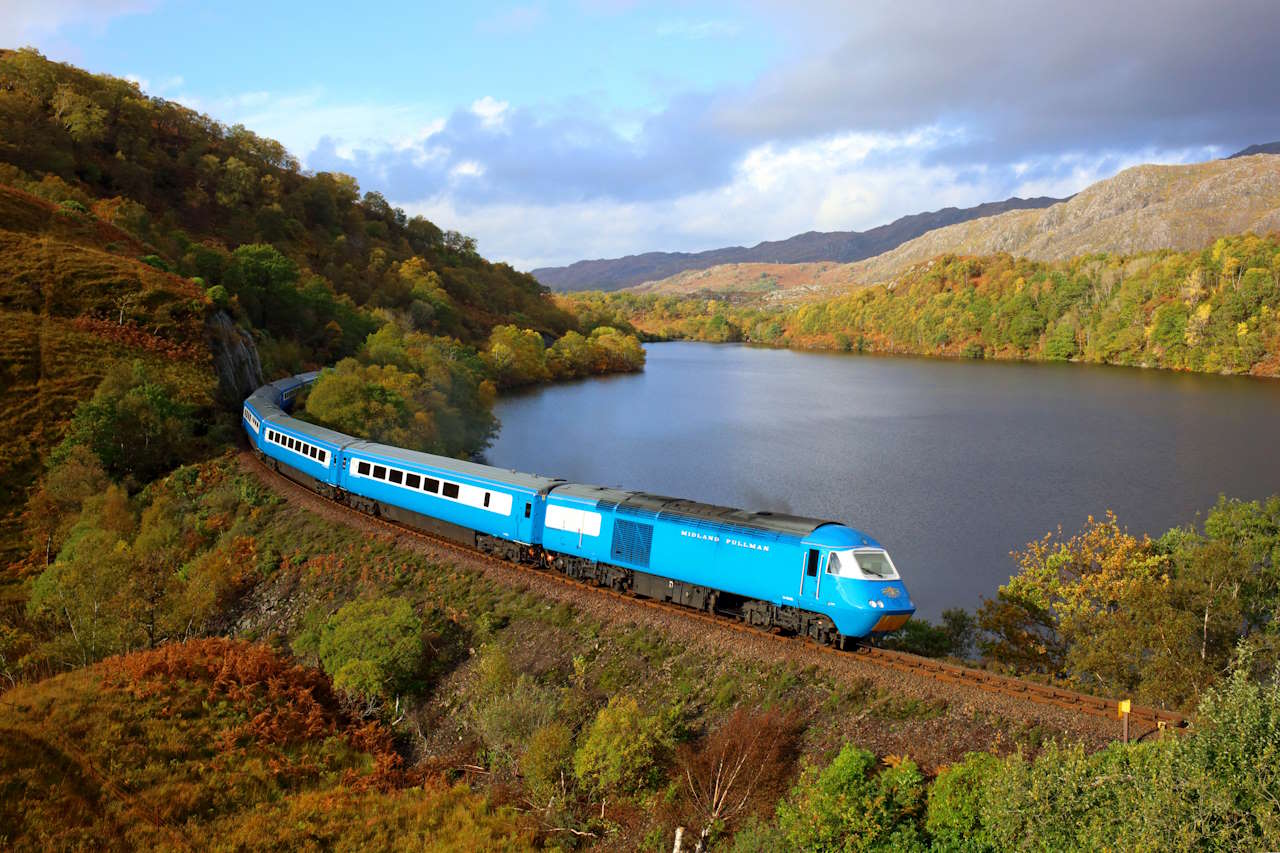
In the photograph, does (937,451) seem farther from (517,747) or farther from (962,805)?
(962,805)

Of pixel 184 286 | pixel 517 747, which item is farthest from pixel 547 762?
pixel 184 286

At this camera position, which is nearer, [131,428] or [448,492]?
[448,492]

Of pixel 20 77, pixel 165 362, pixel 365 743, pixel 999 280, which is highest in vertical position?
pixel 20 77

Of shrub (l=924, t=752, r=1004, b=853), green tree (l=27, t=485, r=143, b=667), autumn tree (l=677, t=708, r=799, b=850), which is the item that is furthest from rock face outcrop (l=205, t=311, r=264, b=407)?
shrub (l=924, t=752, r=1004, b=853)

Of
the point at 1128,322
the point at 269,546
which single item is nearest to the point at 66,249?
the point at 269,546

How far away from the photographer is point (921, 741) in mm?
15867

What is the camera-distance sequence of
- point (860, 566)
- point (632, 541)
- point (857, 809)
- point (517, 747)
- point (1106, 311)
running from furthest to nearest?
point (1106, 311) → point (632, 541) → point (517, 747) → point (860, 566) → point (857, 809)

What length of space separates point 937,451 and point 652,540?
168 ft

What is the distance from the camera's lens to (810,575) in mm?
19062

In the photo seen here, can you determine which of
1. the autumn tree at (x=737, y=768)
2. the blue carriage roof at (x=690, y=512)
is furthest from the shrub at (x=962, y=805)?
the blue carriage roof at (x=690, y=512)

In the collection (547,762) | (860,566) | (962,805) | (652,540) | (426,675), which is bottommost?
(426,675)

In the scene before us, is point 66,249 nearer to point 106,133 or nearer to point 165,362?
point 165,362

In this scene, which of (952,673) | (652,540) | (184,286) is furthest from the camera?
(184,286)

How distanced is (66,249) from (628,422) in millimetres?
51316
